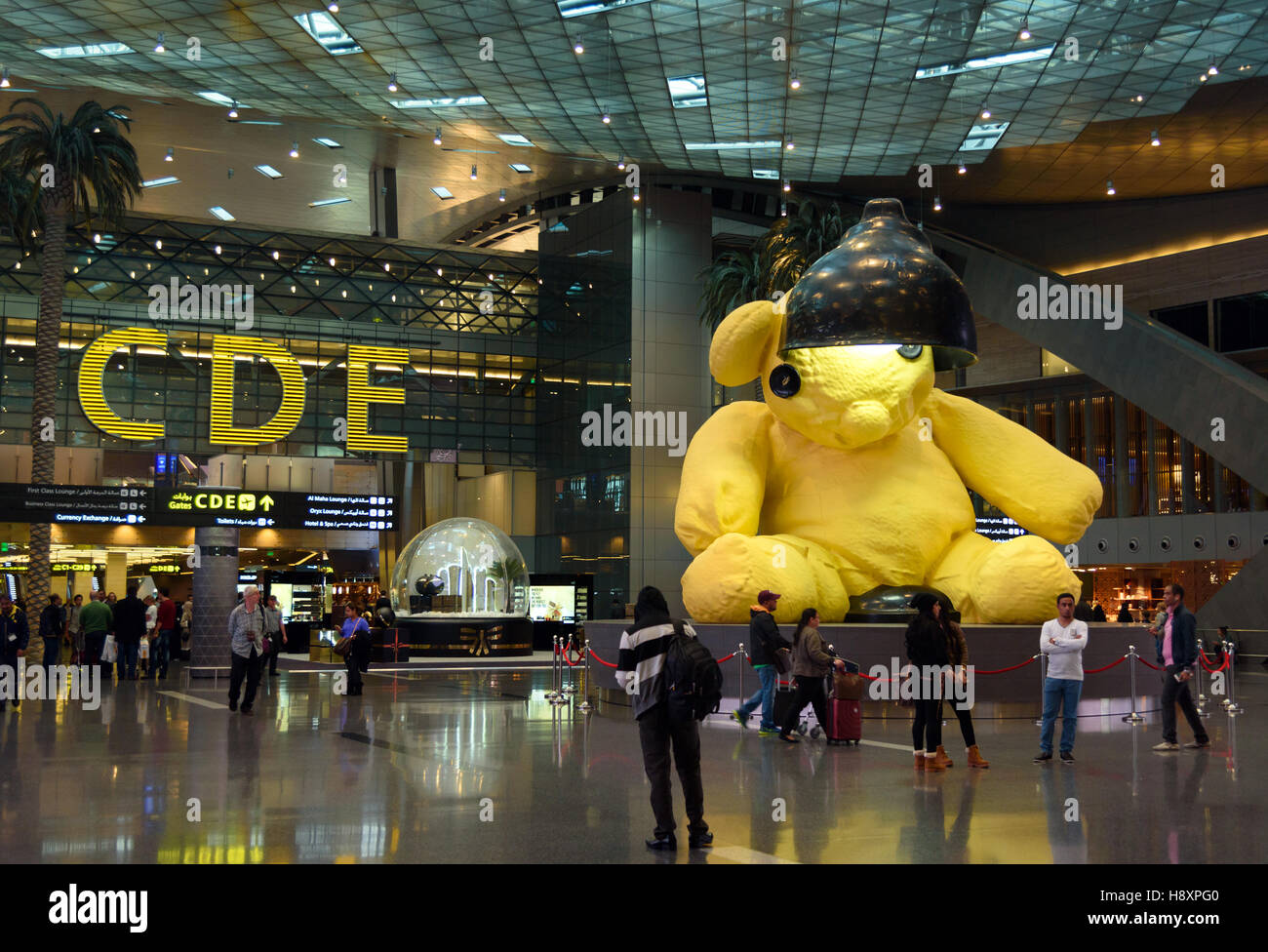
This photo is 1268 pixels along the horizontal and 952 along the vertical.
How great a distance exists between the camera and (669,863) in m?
5.79

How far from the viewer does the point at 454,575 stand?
97.0ft

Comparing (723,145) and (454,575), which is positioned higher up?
(723,145)

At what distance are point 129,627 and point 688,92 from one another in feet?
54.8

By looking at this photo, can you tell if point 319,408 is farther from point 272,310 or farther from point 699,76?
point 699,76

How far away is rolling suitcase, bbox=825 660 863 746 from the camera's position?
10.8 metres

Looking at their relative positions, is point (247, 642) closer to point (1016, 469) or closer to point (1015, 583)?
point (1015, 583)

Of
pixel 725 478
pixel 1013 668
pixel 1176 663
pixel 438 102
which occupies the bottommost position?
pixel 1013 668

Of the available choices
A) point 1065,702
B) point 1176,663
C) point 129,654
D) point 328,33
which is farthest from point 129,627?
point 1176,663

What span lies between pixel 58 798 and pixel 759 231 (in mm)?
36146

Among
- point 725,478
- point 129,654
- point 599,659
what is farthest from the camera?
point 129,654

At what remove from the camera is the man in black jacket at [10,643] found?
14219mm

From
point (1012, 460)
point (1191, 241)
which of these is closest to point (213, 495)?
point (1012, 460)

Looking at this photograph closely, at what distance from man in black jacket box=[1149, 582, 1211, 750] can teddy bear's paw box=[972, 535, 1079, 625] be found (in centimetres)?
188

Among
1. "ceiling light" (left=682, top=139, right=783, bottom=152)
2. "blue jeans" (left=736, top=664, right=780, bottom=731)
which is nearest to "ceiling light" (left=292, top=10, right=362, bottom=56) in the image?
"ceiling light" (left=682, top=139, right=783, bottom=152)
